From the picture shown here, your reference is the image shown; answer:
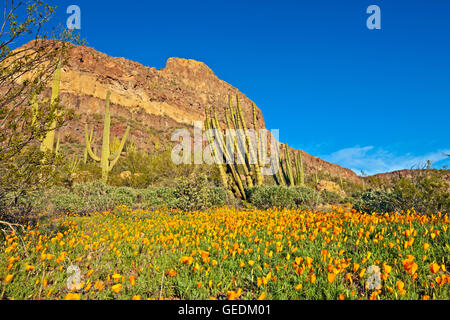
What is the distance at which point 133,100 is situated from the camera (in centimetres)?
5866

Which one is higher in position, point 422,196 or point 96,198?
point 96,198

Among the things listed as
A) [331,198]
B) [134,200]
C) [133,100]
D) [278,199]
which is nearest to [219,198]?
[278,199]

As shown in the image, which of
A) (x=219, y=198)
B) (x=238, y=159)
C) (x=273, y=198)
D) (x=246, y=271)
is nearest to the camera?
(x=246, y=271)

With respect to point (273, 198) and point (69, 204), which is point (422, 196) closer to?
point (273, 198)

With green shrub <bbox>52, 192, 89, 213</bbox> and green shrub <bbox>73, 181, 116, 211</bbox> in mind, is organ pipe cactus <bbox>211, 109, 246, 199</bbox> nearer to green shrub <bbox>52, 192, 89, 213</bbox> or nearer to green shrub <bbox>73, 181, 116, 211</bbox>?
green shrub <bbox>73, 181, 116, 211</bbox>

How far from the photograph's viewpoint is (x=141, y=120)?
5584 centimetres

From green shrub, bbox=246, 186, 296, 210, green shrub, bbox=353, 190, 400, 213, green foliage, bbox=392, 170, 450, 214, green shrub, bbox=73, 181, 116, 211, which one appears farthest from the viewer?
green shrub, bbox=246, 186, 296, 210

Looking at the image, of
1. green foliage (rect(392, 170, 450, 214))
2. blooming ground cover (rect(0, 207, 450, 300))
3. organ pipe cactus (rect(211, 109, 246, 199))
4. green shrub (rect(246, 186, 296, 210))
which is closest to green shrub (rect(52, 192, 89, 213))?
blooming ground cover (rect(0, 207, 450, 300))

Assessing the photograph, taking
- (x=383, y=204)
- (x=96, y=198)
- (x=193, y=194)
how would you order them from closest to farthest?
(x=383, y=204) → (x=193, y=194) → (x=96, y=198)

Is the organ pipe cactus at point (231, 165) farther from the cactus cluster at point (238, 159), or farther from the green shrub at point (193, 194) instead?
the green shrub at point (193, 194)

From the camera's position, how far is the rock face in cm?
4697
